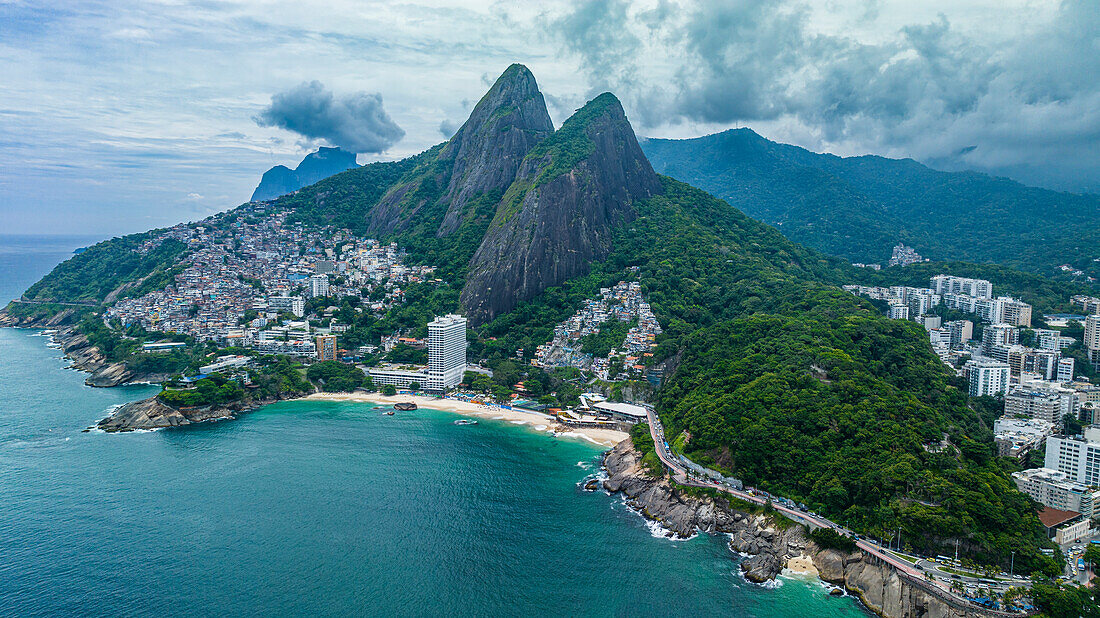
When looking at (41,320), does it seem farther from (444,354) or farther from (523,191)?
(523,191)

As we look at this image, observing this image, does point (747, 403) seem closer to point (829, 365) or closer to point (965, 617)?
point (829, 365)

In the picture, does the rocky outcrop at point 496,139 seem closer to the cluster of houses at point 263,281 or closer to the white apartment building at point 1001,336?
the cluster of houses at point 263,281

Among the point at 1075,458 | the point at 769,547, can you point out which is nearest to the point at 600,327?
the point at 769,547

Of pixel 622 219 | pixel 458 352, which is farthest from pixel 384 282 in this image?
pixel 622 219

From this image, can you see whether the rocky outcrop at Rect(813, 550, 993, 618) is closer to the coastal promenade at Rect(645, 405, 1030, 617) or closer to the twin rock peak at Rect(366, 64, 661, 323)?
the coastal promenade at Rect(645, 405, 1030, 617)

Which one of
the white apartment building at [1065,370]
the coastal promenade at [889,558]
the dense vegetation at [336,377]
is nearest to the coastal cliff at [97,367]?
the dense vegetation at [336,377]

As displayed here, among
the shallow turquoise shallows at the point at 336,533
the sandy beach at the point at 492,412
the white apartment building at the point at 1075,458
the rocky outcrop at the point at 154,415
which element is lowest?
the shallow turquoise shallows at the point at 336,533
